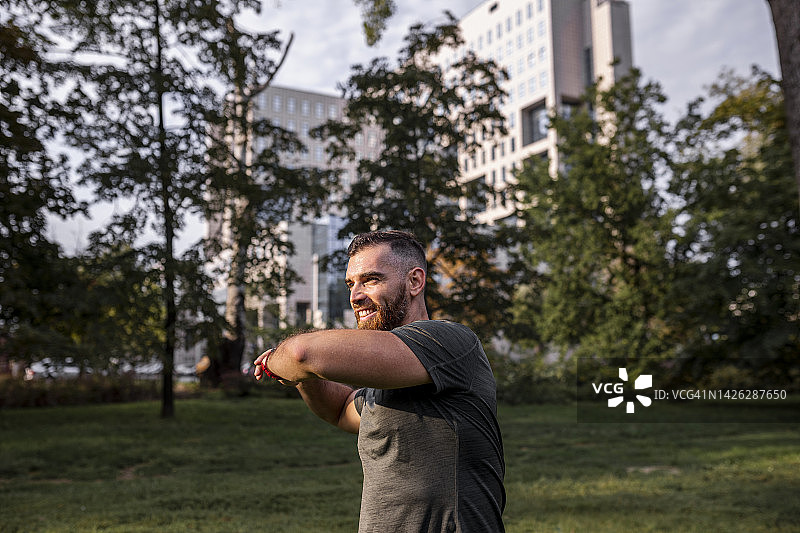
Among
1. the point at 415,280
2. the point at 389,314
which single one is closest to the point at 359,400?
the point at 389,314

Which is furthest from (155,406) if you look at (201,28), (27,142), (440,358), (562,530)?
(440,358)

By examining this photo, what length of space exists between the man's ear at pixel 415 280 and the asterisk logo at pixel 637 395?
18.9 metres

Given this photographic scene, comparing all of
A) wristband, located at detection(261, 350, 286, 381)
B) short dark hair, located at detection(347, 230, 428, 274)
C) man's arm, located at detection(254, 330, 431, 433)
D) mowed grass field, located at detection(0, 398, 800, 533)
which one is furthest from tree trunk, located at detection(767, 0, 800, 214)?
wristband, located at detection(261, 350, 286, 381)

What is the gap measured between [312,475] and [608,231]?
19443mm

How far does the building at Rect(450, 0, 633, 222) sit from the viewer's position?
64688 millimetres

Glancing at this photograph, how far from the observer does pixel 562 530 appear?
6.75m

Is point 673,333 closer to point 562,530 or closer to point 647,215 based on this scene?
point 647,215

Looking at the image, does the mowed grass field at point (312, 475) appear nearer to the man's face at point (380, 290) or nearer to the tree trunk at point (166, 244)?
the tree trunk at point (166, 244)

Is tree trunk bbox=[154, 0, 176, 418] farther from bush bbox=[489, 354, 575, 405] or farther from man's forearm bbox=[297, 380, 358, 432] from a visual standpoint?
man's forearm bbox=[297, 380, 358, 432]

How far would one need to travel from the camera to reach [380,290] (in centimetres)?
221

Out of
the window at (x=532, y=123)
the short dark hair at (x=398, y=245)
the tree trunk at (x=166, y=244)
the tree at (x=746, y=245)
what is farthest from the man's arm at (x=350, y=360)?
the window at (x=532, y=123)

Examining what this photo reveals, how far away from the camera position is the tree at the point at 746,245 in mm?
18031

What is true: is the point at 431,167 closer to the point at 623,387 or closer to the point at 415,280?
the point at 415,280

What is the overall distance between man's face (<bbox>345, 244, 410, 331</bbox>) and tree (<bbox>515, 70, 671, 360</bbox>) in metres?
22.8
